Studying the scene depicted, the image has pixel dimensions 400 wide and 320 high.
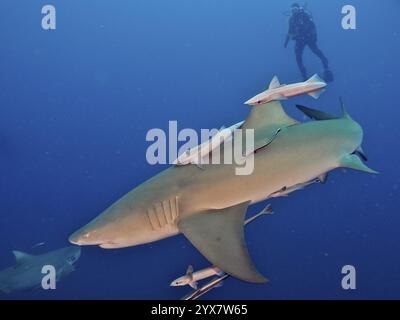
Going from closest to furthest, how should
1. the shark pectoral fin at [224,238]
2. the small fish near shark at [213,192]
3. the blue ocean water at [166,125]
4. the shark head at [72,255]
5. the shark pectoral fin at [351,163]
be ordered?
the shark pectoral fin at [224,238] < the small fish near shark at [213,192] < the shark pectoral fin at [351,163] < the shark head at [72,255] < the blue ocean water at [166,125]

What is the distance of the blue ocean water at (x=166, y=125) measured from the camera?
9.83 meters

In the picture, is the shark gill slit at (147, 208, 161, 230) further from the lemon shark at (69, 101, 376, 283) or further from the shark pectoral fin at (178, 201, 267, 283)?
the shark pectoral fin at (178, 201, 267, 283)

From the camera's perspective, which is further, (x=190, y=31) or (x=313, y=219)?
(x=190, y=31)

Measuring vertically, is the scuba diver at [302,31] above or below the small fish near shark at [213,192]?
above

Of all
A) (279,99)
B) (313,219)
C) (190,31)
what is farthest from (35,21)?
(279,99)

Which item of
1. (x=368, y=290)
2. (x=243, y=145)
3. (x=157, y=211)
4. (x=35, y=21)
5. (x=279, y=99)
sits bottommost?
(x=368, y=290)

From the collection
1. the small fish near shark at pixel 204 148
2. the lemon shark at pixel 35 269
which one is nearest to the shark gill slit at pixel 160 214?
the small fish near shark at pixel 204 148

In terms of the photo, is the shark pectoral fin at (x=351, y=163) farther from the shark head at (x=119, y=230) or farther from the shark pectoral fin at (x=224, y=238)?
the shark head at (x=119, y=230)

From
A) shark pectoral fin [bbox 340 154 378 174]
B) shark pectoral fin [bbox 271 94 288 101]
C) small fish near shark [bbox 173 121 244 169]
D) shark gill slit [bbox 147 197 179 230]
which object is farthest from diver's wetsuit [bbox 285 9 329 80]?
shark gill slit [bbox 147 197 179 230]

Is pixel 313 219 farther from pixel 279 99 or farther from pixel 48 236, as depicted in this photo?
pixel 279 99

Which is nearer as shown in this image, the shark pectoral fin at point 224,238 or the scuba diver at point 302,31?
the shark pectoral fin at point 224,238

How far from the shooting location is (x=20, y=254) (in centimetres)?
639

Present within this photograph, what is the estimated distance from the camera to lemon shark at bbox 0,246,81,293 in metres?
5.99
